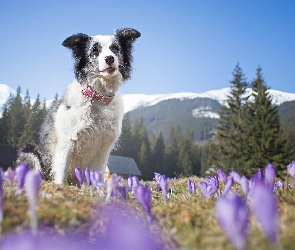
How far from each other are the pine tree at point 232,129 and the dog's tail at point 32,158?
4000cm

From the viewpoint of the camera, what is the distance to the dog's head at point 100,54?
283 inches

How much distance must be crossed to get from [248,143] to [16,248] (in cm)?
4623

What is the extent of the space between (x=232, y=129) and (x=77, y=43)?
141ft

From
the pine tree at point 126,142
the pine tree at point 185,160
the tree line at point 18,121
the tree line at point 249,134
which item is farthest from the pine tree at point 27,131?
the pine tree at point 185,160

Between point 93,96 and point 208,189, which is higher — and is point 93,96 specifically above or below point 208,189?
above

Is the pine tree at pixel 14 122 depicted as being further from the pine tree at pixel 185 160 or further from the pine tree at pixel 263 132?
the pine tree at pixel 263 132

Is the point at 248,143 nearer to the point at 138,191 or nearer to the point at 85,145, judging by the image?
the point at 85,145

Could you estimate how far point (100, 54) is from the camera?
7191 millimetres

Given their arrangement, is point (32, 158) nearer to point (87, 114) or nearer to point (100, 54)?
point (87, 114)

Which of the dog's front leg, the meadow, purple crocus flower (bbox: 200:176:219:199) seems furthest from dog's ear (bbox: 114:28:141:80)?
the meadow

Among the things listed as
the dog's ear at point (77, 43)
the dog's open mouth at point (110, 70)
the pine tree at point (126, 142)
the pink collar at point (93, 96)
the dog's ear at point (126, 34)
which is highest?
the dog's ear at point (126, 34)

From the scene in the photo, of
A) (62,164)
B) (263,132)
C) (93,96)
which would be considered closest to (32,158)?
(62,164)

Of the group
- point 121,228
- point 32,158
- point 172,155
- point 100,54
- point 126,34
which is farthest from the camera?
point 172,155

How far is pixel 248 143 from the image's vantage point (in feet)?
146
